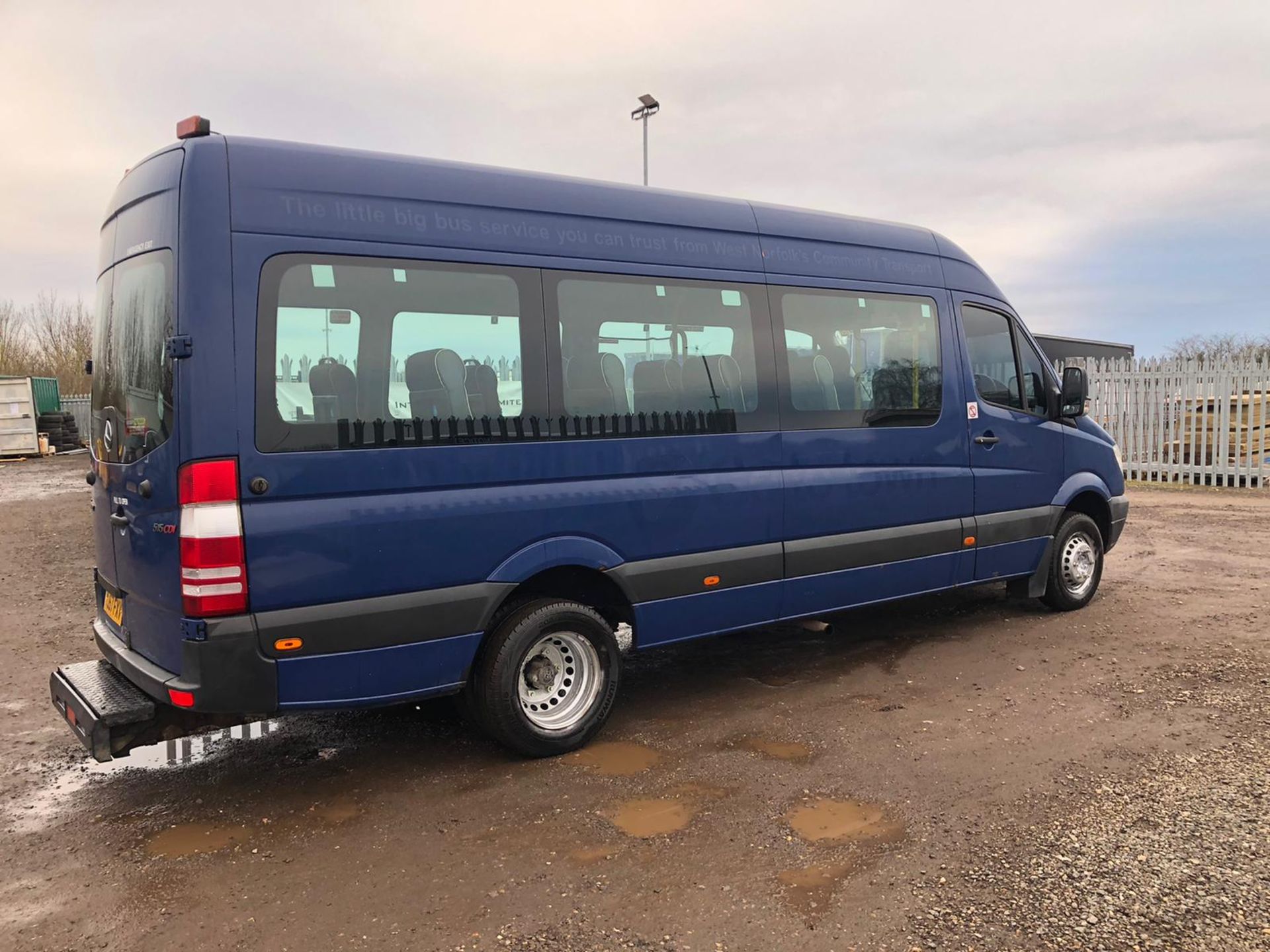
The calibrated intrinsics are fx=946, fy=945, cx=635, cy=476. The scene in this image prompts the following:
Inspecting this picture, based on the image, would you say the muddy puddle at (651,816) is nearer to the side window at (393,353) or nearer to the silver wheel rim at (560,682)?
the silver wheel rim at (560,682)

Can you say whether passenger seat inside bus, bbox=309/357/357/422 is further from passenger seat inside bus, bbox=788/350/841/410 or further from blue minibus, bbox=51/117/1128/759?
passenger seat inside bus, bbox=788/350/841/410

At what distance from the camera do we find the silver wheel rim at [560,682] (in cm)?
462

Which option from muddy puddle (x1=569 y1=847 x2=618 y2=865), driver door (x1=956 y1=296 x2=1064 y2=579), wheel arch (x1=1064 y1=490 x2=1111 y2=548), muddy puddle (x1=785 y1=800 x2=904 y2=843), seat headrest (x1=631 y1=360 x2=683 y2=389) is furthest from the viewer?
wheel arch (x1=1064 y1=490 x2=1111 y2=548)

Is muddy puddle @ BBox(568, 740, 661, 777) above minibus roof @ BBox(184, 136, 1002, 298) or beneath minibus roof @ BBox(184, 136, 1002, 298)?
beneath

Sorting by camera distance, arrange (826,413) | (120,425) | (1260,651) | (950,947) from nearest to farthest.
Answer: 1. (950,947)
2. (120,425)
3. (826,413)
4. (1260,651)

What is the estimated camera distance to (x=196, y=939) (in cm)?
313

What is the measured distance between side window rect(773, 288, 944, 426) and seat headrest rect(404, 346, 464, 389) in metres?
2.07

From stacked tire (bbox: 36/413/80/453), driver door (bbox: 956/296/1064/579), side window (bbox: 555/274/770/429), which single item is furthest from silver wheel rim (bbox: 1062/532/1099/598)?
stacked tire (bbox: 36/413/80/453)

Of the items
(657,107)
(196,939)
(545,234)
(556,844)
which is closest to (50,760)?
(196,939)

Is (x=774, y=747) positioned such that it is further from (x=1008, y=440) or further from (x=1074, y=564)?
(x=1074, y=564)

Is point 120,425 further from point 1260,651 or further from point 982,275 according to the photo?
point 1260,651

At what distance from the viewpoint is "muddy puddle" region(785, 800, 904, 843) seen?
3715 mm

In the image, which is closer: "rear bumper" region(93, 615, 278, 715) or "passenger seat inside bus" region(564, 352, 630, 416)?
"rear bumper" region(93, 615, 278, 715)

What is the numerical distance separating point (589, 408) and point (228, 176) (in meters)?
1.88
